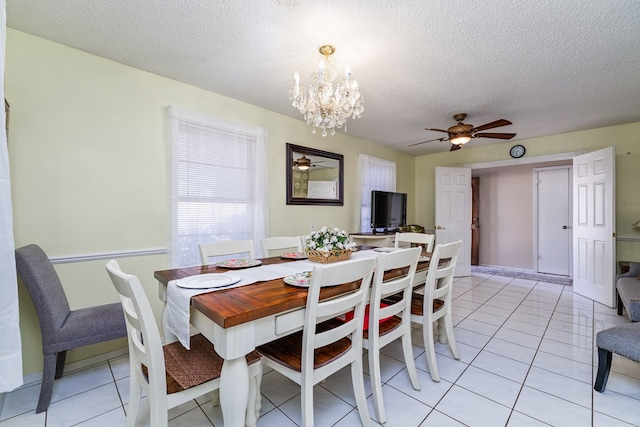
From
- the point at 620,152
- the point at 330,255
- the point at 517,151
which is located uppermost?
the point at 517,151

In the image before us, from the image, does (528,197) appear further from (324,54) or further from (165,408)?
(165,408)

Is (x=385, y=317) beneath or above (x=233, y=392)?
above

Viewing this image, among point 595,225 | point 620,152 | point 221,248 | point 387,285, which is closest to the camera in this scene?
point 387,285

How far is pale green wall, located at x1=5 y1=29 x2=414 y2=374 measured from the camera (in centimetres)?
195

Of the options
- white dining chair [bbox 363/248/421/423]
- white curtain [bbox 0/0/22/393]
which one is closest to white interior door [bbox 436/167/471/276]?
white dining chair [bbox 363/248/421/423]

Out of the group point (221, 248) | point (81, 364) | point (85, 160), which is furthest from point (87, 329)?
point (85, 160)

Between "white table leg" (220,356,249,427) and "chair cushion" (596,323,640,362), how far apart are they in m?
2.26

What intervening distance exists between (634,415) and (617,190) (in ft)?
11.8

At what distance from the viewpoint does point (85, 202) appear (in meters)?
2.17

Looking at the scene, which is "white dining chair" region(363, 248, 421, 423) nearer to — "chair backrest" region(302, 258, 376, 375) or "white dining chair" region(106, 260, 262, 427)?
"chair backrest" region(302, 258, 376, 375)

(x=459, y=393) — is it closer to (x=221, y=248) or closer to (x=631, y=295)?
(x=221, y=248)

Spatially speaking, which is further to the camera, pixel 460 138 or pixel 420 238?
pixel 460 138

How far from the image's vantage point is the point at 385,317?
1.68 meters

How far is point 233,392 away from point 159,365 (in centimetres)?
33
